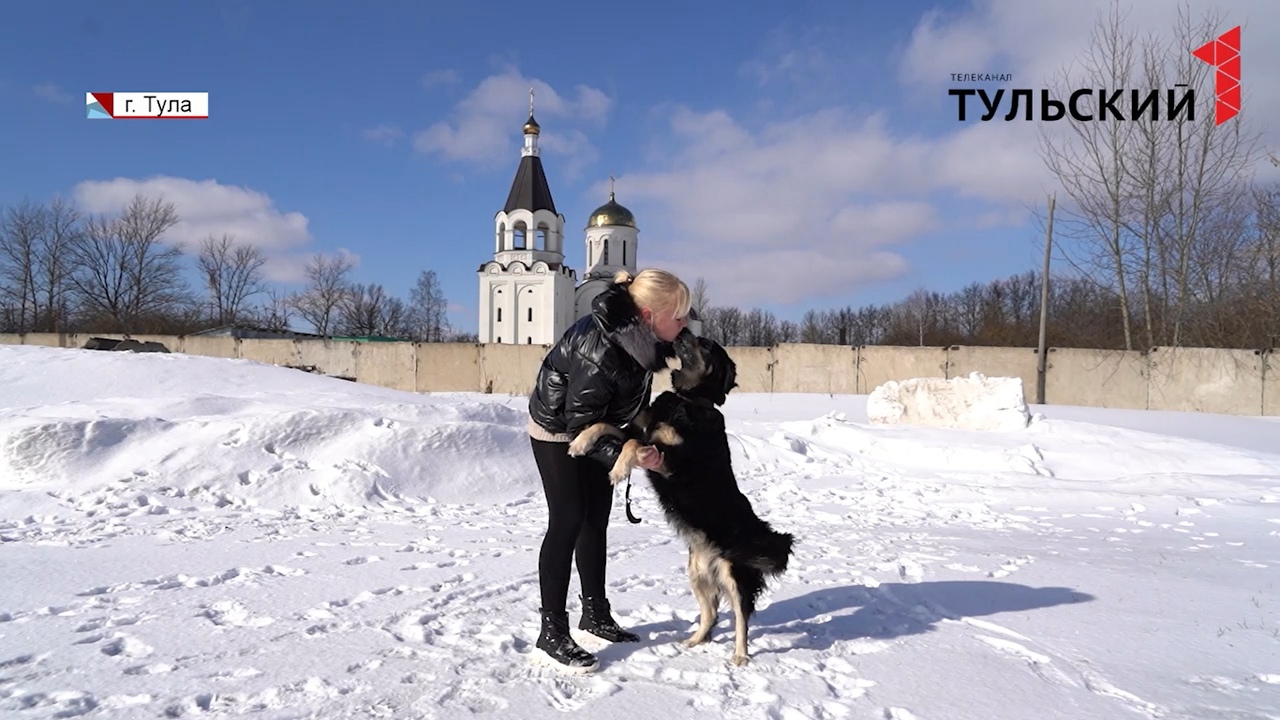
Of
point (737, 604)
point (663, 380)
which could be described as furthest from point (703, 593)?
point (663, 380)

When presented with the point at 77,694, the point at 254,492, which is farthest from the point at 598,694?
the point at 254,492

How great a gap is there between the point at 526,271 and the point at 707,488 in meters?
55.1

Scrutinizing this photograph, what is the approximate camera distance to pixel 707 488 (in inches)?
131

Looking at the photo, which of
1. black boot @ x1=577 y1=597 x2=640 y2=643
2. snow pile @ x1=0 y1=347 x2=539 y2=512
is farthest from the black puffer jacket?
snow pile @ x1=0 y1=347 x2=539 y2=512

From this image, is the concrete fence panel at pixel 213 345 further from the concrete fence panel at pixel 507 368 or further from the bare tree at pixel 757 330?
the bare tree at pixel 757 330

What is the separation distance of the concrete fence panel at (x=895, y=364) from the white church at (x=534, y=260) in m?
36.5

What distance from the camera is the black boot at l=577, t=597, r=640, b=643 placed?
3551mm

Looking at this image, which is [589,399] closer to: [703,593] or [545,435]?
[545,435]

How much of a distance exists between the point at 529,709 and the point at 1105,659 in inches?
109

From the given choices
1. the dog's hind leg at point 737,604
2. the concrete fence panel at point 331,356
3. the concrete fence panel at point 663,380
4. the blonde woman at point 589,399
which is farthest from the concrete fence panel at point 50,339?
the dog's hind leg at point 737,604

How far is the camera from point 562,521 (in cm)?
329

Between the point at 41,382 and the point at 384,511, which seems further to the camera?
the point at 41,382

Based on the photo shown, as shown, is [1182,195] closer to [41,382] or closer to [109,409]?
[109,409]

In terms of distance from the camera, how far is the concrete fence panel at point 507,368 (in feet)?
80.7
